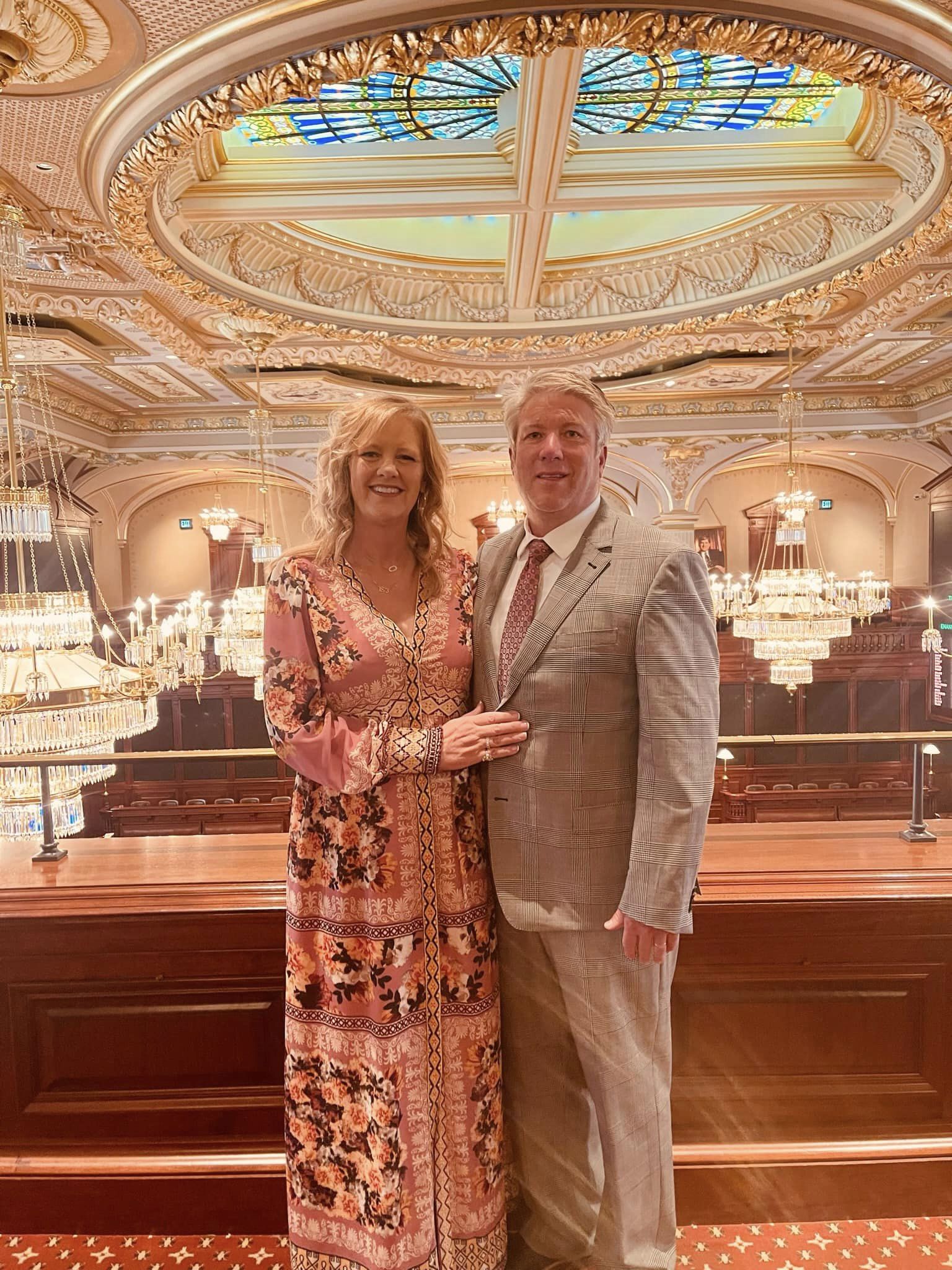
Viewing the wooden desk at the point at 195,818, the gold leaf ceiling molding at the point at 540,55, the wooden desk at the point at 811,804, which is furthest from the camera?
the wooden desk at the point at 811,804

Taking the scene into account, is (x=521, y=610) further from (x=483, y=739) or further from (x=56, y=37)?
(x=56, y=37)

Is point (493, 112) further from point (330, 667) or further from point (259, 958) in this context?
point (259, 958)

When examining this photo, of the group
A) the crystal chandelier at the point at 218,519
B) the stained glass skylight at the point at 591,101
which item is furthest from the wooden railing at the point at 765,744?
the crystal chandelier at the point at 218,519

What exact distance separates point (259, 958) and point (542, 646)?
119 cm

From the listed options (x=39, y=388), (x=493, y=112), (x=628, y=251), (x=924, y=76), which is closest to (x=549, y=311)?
(x=628, y=251)

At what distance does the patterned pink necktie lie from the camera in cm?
151

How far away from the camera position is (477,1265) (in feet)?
5.34

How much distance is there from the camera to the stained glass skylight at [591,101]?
3.32m

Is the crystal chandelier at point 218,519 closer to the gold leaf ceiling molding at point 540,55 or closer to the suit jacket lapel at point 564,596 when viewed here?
the gold leaf ceiling molding at point 540,55

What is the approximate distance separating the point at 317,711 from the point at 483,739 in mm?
331

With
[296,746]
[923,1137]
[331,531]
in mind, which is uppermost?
[331,531]

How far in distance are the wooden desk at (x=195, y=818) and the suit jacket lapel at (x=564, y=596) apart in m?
8.20

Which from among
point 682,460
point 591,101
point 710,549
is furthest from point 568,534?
point 710,549

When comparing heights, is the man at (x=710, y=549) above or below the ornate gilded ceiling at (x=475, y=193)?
below
